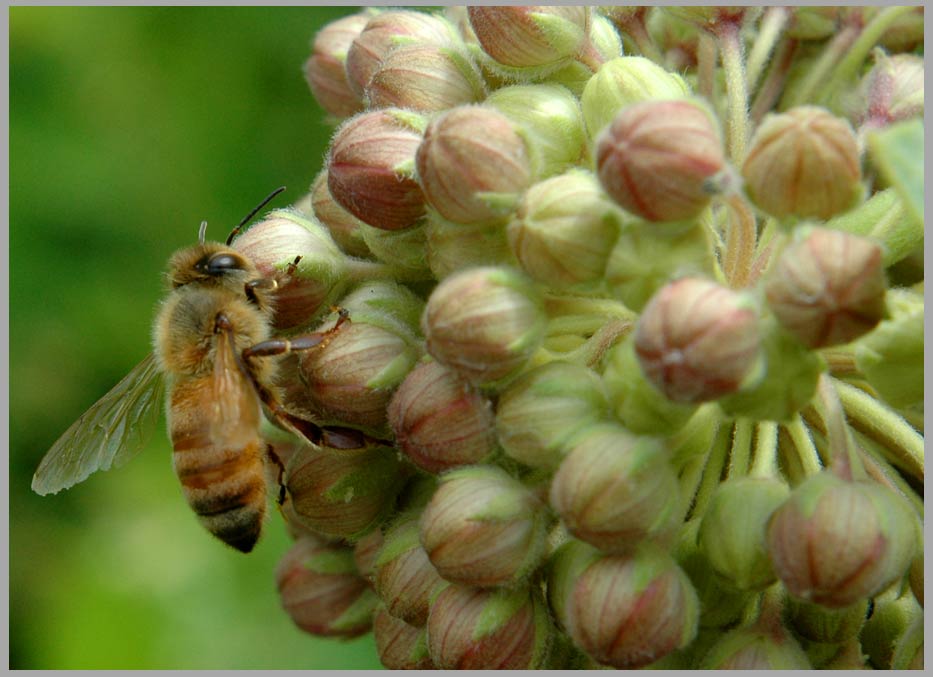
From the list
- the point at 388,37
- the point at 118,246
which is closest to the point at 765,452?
the point at 388,37

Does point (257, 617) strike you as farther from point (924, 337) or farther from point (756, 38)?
point (924, 337)

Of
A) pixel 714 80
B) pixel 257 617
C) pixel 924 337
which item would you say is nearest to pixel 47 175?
pixel 257 617

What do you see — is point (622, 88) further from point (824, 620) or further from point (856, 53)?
point (824, 620)

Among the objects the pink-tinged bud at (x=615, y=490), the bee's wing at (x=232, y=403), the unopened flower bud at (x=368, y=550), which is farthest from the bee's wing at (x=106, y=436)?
the pink-tinged bud at (x=615, y=490)

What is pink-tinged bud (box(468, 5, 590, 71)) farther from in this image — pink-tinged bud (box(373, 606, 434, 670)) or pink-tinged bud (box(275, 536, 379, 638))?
pink-tinged bud (box(275, 536, 379, 638))

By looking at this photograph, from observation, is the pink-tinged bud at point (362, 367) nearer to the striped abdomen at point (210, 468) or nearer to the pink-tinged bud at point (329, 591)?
the striped abdomen at point (210, 468)
